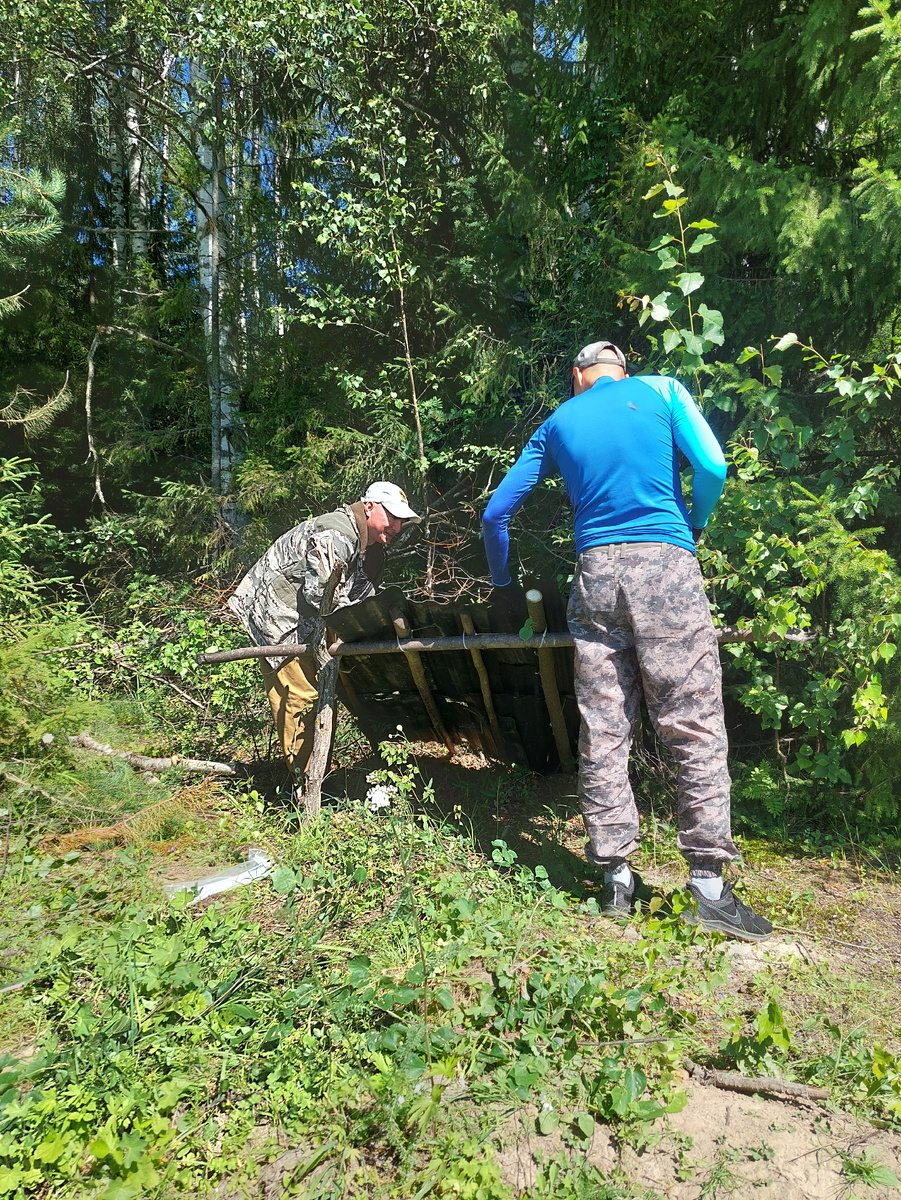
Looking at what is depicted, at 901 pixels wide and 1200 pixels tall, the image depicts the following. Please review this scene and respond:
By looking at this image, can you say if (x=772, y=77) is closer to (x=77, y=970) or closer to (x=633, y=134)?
(x=633, y=134)

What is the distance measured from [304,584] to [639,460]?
2.11 m

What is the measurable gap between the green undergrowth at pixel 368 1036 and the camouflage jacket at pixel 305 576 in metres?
1.72

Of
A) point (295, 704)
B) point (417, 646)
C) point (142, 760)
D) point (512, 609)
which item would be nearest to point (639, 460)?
point (512, 609)

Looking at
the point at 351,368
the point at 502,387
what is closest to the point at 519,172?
the point at 502,387

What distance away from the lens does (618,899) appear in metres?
3.05

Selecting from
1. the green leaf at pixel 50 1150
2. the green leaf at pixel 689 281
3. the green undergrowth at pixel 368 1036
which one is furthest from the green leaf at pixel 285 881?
the green leaf at pixel 689 281

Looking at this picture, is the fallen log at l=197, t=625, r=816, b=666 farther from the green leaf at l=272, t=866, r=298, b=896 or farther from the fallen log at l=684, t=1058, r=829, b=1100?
the fallen log at l=684, t=1058, r=829, b=1100

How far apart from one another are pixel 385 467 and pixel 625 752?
305 cm

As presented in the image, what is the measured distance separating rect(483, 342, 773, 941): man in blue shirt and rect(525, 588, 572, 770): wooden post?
2.84ft

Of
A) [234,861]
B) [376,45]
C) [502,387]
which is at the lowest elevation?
[234,861]

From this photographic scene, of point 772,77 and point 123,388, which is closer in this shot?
point 772,77

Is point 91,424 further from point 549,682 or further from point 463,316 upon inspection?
point 549,682

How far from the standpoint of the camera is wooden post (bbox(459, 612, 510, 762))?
14.5ft

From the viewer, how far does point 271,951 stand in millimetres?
2805
